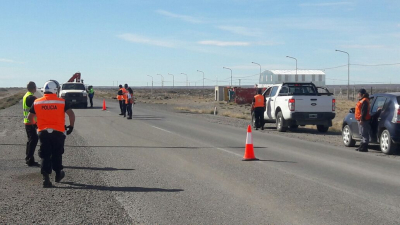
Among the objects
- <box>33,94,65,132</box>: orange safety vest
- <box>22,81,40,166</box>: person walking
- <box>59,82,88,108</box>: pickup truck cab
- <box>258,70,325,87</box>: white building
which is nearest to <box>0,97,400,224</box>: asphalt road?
<box>22,81,40,166</box>: person walking

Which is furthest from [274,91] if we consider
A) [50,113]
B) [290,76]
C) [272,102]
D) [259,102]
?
[290,76]

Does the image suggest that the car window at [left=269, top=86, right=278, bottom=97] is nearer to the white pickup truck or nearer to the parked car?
the white pickup truck

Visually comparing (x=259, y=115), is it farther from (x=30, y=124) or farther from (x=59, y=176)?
(x=59, y=176)

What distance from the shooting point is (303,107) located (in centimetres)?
2050

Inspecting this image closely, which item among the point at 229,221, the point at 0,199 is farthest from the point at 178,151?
the point at 229,221

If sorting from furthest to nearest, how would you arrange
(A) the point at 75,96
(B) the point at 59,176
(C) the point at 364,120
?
(A) the point at 75,96
(C) the point at 364,120
(B) the point at 59,176

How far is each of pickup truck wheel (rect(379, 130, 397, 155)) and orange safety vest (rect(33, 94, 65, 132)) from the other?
28.8 feet

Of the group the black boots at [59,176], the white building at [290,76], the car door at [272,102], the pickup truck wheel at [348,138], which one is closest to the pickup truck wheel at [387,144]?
the pickup truck wheel at [348,138]

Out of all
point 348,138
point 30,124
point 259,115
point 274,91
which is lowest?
point 348,138

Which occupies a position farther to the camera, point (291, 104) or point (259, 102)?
point (259, 102)

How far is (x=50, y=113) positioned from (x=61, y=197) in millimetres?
1547

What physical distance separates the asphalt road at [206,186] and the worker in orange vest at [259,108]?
6248 millimetres

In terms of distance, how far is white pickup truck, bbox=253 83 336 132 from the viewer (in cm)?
2045

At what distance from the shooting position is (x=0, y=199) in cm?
826
